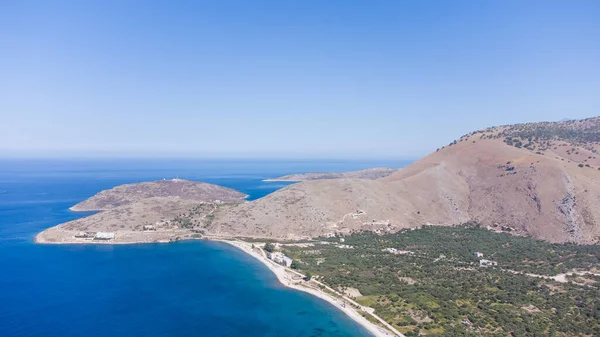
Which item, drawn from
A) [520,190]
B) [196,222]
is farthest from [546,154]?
[196,222]

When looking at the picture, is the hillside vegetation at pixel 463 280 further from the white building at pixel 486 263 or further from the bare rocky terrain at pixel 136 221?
the bare rocky terrain at pixel 136 221

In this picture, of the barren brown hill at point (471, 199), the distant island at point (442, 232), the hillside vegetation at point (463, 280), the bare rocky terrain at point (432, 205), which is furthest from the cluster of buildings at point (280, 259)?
the barren brown hill at point (471, 199)

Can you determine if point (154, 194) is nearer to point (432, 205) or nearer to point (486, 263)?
point (432, 205)

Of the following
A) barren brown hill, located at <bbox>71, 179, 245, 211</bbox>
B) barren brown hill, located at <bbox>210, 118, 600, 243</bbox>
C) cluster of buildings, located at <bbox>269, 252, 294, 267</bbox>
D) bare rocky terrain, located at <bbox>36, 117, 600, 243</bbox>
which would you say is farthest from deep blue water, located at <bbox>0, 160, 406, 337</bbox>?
barren brown hill, located at <bbox>71, 179, 245, 211</bbox>

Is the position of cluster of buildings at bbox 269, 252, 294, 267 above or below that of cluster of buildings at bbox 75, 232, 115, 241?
below

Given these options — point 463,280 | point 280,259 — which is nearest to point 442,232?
point 463,280

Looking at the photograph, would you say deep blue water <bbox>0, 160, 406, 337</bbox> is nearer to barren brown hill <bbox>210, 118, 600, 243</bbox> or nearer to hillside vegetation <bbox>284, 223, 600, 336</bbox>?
hillside vegetation <bbox>284, 223, 600, 336</bbox>
